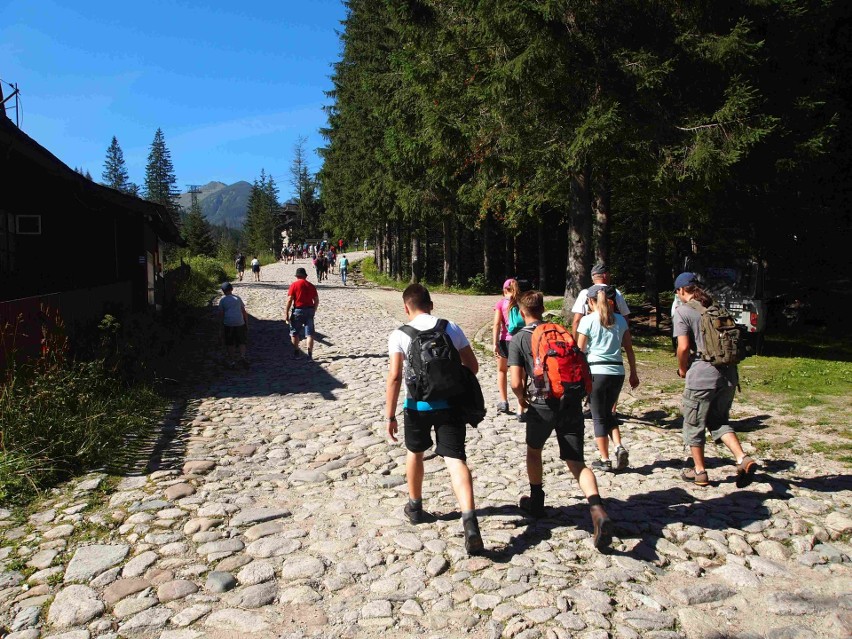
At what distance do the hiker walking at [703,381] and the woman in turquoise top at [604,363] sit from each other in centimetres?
63

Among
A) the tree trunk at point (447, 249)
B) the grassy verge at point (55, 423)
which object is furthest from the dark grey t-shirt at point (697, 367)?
the tree trunk at point (447, 249)

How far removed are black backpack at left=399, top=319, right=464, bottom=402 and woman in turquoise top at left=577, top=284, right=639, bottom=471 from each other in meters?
2.18

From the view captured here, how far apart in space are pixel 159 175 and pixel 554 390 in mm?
122058

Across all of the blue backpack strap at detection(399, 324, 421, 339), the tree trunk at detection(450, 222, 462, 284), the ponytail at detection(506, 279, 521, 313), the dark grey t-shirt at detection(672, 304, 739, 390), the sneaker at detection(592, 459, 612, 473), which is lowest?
the sneaker at detection(592, 459, 612, 473)

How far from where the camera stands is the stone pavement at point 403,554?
392 cm

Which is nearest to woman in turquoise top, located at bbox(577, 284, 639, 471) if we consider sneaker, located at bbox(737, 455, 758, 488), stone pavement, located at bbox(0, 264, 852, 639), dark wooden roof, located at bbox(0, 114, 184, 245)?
stone pavement, located at bbox(0, 264, 852, 639)

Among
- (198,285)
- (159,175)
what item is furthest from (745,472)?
(159,175)

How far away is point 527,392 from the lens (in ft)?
17.1

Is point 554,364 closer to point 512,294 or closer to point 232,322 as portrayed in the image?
point 512,294

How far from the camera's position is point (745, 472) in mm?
5730

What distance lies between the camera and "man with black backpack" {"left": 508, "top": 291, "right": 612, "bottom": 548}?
495 cm

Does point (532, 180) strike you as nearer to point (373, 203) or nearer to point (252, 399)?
point (252, 399)

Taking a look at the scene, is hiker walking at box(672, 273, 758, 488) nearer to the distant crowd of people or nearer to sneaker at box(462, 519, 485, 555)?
the distant crowd of people

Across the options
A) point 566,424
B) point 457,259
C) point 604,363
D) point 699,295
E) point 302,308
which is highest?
point 457,259
